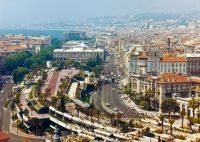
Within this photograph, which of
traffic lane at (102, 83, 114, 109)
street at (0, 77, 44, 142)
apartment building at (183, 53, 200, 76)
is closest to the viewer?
street at (0, 77, 44, 142)

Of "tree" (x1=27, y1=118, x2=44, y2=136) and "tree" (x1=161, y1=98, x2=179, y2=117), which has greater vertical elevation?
"tree" (x1=161, y1=98, x2=179, y2=117)

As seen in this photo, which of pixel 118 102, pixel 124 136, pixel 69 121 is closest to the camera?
pixel 124 136

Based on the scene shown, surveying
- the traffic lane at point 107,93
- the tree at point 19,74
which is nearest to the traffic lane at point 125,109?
the traffic lane at point 107,93

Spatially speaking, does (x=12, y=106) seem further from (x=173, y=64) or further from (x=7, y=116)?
(x=173, y=64)

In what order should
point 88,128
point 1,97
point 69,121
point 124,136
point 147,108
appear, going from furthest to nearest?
point 1,97 < point 147,108 < point 69,121 < point 88,128 < point 124,136

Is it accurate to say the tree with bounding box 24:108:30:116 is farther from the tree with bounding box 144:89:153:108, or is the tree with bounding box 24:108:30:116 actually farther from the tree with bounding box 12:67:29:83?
the tree with bounding box 12:67:29:83

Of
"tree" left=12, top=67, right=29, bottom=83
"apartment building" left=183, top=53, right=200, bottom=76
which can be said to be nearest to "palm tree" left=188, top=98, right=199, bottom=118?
"apartment building" left=183, top=53, right=200, bottom=76

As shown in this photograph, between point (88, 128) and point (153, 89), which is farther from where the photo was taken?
point (153, 89)

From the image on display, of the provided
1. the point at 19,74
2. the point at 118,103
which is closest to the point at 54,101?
the point at 118,103

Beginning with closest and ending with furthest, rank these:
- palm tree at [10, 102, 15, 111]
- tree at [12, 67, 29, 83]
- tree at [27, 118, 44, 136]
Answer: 1. tree at [27, 118, 44, 136]
2. palm tree at [10, 102, 15, 111]
3. tree at [12, 67, 29, 83]

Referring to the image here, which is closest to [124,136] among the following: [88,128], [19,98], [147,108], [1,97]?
[88,128]

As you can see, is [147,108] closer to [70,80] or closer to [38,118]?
[38,118]
